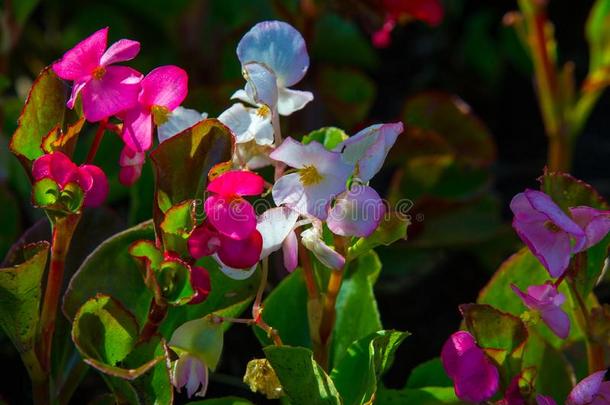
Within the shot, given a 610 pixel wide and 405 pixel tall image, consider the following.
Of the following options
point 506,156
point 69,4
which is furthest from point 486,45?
point 69,4

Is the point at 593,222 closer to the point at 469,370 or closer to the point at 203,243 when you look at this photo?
the point at 469,370

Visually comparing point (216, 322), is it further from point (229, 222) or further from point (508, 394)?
point (508, 394)

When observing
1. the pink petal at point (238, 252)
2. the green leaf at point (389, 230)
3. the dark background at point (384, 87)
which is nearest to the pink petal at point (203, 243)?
the pink petal at point (238, 252)

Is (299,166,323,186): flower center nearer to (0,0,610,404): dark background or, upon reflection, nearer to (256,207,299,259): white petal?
(256,207,299,259): white petal

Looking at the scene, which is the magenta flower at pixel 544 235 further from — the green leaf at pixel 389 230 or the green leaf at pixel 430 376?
the green leaf at pixel 430 376

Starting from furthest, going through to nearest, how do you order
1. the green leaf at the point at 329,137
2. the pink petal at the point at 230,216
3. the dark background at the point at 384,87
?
the dark background at the point at 384,87 → the green leaf at the point at 329,137 → the pink petal at the point at 230,216

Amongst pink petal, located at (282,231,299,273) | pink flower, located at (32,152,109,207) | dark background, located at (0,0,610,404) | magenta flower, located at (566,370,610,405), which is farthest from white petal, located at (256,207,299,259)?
dark background, located at (0,0,610,404)
